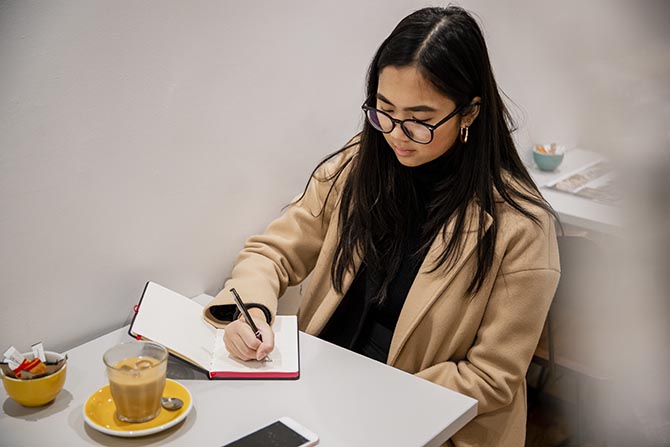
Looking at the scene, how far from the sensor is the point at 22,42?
1003mm

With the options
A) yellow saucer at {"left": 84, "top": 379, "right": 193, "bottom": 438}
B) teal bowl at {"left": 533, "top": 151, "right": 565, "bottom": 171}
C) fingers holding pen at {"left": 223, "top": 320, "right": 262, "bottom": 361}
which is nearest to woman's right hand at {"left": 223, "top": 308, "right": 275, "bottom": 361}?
fingers holding pen at {"left": 223, "top": 320, "right": 262, "bottom": 361}

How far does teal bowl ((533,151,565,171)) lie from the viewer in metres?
2.15

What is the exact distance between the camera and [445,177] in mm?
1266

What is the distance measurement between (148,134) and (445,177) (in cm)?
54

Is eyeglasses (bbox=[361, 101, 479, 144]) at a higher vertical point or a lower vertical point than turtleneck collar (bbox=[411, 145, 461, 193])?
higher

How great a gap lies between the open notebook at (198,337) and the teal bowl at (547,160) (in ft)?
4.07

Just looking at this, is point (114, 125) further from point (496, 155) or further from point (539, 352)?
point (539, 352)

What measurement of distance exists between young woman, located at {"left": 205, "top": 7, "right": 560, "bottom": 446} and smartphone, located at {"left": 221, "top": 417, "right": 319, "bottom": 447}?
0.59ft

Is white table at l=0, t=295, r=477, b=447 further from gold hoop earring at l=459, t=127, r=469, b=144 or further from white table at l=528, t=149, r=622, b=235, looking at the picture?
white table at l=528, t=149, r=622, b=235

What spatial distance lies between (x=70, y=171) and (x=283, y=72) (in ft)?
1.72

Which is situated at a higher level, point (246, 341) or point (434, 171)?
point (434, 171)

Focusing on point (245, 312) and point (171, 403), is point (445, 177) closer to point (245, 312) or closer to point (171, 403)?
point (245, 312)

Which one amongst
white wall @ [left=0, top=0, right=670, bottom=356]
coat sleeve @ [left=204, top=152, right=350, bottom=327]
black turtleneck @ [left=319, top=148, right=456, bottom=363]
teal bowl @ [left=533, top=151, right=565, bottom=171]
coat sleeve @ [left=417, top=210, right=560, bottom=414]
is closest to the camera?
white wall @ [left=0, top=0, right=670, bottom=356]

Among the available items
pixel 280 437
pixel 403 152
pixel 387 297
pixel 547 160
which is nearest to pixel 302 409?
pixel 280 437
